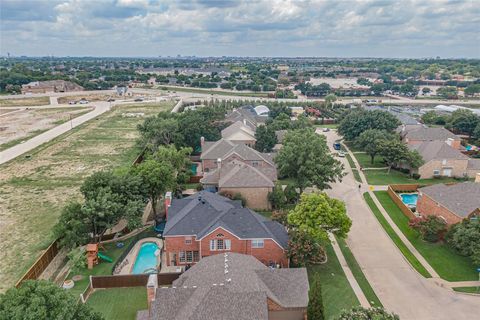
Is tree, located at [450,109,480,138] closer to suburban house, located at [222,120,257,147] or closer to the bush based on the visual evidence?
suburban house, located at [222,120,257,147]

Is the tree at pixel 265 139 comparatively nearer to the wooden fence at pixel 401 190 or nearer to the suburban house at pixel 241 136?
the suburban house at pixel 241 136

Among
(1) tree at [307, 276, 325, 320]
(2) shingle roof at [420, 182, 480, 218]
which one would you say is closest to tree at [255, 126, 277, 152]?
(2) shingle roof at [420, 182, 480, 218]

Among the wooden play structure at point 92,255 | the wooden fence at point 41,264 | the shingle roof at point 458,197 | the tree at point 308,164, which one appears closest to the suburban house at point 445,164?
the shingle roof at point 458,197

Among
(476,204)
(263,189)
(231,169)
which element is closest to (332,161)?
(263,189)

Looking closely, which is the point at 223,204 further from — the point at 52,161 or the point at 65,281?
the point at 52,161

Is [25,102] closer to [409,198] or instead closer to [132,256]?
[132,256]

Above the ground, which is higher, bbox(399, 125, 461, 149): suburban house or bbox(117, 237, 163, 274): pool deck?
bbox(399, 125, 461, 149): suburban house
